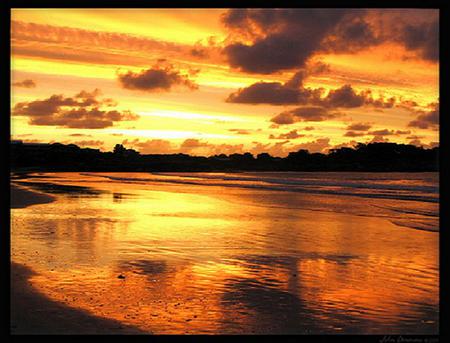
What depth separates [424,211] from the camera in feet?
78.5

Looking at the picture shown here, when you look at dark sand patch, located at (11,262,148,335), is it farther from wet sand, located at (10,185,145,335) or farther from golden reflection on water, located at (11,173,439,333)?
golden reflection on water, located at (11,173,439,333)

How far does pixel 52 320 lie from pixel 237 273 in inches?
150

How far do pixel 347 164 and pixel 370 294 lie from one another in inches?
4912

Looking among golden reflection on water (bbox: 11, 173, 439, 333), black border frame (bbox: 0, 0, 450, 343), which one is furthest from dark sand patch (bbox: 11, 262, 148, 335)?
black border frame (bbox: 0, 0, 450, 343)

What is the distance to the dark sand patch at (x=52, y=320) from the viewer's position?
6.21 m

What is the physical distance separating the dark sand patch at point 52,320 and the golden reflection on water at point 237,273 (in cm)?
21

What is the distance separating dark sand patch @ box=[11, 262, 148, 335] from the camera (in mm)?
6207

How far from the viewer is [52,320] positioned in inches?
257

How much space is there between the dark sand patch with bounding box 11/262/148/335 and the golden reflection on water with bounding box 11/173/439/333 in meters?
0.21
